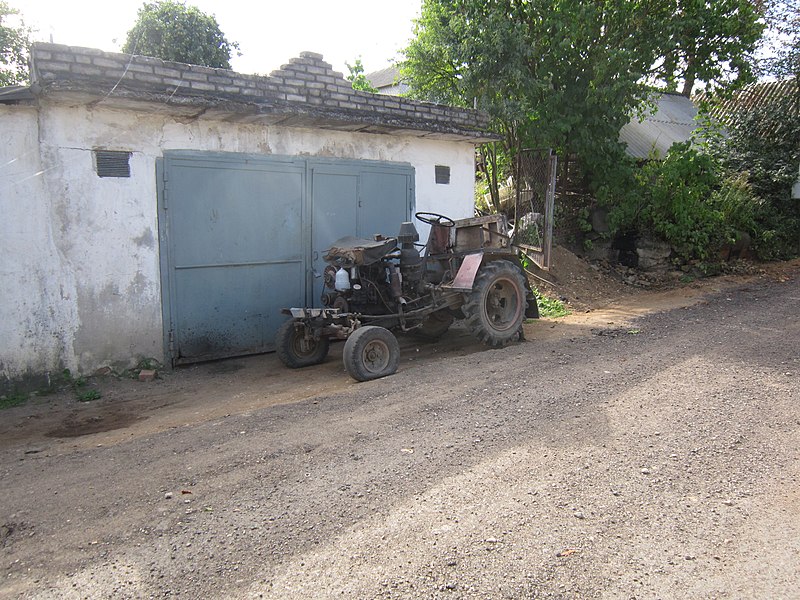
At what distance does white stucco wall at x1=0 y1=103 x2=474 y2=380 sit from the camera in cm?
630

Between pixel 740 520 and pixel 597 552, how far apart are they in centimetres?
91

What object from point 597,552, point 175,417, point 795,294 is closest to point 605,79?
point 795,294

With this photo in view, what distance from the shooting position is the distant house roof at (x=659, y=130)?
1517cm

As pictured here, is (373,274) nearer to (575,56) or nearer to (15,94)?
(15,94)

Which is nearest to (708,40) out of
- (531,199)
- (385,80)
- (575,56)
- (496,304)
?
(575,56)

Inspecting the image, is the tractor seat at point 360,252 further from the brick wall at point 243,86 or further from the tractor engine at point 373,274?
the brick wall at point 243,86

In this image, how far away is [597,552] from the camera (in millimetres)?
3197

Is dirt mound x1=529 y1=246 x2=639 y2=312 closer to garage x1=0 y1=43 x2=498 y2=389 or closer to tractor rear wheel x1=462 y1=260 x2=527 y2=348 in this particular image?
tractor rear wheel x1=462 y1=260 x2=527 y2=348

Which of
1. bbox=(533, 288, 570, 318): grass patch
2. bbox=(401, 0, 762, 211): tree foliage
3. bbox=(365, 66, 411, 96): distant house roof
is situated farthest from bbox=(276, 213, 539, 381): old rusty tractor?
bbox=(365, 66, 411, 96): distant house roof

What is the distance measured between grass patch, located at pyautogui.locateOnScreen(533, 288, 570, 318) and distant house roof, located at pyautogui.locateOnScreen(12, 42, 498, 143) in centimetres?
290

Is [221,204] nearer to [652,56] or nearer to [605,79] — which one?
[605,79]

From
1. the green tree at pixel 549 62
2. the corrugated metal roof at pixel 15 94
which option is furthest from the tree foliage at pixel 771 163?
the corrugated metal roof at pixel 15 94

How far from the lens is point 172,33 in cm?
1611

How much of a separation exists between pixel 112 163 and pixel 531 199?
7690 millimetres
